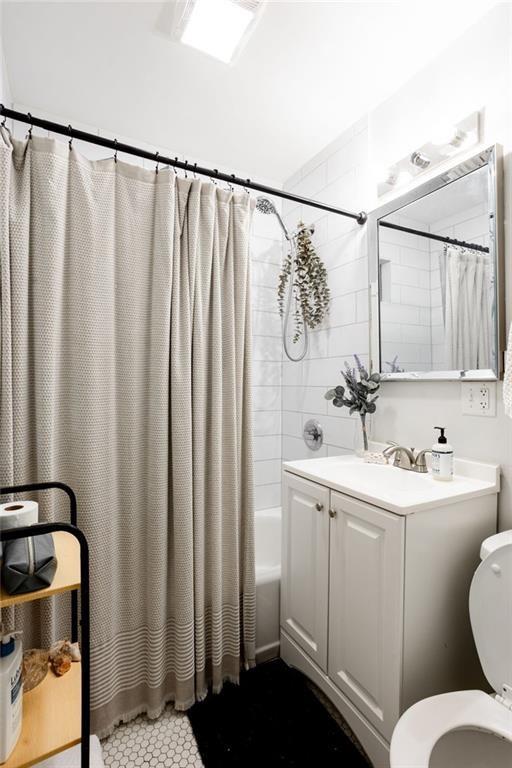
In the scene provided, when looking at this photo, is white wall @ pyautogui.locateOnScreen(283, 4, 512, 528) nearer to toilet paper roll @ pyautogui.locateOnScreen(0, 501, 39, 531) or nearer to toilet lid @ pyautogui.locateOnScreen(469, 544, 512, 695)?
toilet lid @ pyautogui.locateOnScreen(469, 544, 512, 695)

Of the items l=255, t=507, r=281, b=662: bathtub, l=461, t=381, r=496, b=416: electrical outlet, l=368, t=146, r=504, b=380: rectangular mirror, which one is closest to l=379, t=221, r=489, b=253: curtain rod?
l=368, t=146, r=504, b=380: rectangular mirror

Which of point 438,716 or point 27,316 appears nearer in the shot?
point 438,716

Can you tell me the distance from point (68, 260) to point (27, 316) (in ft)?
0.80

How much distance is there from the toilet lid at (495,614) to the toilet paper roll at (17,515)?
3.94ft

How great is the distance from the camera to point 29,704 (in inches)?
36.8

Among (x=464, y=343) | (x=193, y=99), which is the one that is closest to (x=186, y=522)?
(x=464, y=343)

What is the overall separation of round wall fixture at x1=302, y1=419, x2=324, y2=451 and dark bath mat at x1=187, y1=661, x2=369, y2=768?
1.10m

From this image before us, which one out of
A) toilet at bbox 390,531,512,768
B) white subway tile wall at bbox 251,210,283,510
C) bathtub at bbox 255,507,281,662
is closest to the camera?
toilet at bbox 390,531,512,768

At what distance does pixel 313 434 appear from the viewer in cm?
224

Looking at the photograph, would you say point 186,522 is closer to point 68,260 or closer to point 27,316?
point 27,316

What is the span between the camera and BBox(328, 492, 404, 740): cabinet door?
3.55 feet

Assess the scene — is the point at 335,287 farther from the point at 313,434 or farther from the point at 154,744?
the point at 154,744

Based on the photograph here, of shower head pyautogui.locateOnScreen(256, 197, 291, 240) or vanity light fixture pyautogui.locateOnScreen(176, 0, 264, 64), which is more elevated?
vanity light fixture pyautogui.locateOnScreen(176, 0, 264, 64)

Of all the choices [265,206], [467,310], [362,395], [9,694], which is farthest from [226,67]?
[9,694]
